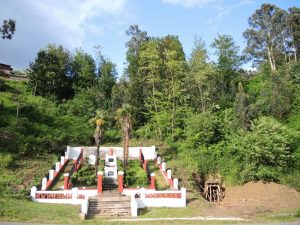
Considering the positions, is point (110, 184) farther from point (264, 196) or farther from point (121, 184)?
point (264, 196)

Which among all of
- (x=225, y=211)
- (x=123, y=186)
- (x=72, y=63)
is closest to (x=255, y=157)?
(x=225, y=211)

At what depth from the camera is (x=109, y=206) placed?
21422 millimetres

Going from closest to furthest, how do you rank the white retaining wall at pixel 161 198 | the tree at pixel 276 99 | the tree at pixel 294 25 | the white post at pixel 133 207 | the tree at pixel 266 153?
the white post at pixel 133 207 → the white retaining wall at pixel 161 198 → the tree at pixel 266 153 → the tree at pixel 276 99 → the tree at pixel 294 25

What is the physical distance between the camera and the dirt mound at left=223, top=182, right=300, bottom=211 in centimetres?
2320

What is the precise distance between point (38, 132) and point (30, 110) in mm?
5524

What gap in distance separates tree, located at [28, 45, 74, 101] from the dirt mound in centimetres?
2625

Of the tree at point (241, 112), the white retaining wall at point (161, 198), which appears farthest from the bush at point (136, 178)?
the tree at point (241, 112)

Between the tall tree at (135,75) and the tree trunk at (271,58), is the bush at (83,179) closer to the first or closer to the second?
the tall tree at (135,75)

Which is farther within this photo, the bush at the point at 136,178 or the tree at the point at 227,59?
the tree at the point at 227,59

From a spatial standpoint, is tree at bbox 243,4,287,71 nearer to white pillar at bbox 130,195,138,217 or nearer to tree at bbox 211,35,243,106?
tree at bbox 211,35,243,106

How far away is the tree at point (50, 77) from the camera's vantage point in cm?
4397

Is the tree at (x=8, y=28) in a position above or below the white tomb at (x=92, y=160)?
above

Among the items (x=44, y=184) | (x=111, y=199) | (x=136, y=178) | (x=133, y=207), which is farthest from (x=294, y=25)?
(x=44, y=184)

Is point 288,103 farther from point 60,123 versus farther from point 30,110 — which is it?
point 30,110
